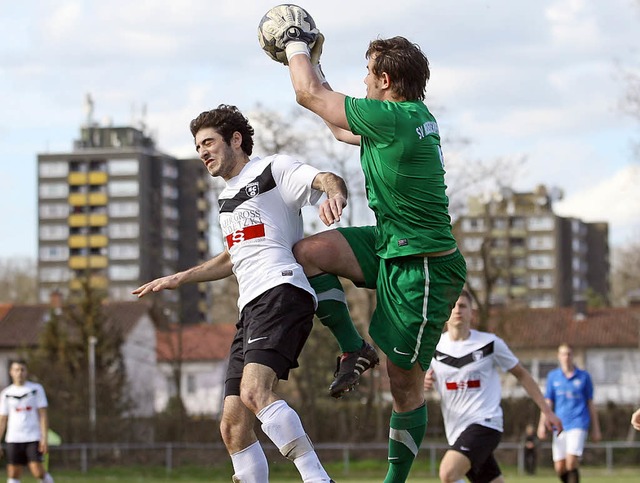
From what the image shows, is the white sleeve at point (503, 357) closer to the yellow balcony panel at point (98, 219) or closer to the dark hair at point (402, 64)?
the dark hair at point (402, 64)

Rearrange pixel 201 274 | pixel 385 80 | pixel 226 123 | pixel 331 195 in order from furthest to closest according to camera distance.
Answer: pixel 201 274
pixel 226 123
pixel 385 80
pixel 331 195

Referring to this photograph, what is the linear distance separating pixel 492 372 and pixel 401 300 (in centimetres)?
541

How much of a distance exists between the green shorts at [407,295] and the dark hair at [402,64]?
2.96 feet

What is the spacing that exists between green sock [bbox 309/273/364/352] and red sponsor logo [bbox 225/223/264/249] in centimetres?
41

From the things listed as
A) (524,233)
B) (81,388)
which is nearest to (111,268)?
(524,233)

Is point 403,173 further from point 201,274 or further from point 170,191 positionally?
point 170,191

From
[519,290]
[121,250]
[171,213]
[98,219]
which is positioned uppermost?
[171,213]

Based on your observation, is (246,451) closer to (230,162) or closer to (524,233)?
(230,162)

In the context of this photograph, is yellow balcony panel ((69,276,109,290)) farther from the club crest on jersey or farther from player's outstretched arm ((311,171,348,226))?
player's outstretched arm ((311,171,348,226))

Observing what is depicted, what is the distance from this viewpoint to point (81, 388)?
1919 inches

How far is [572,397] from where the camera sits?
57.8ft

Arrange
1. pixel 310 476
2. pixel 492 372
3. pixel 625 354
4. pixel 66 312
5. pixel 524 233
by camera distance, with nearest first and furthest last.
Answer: pixel 310 476 → pixel 492 372 → pixel 66 312 → pixel 625 354 → pixel 524 233

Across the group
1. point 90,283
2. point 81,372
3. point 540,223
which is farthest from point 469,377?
point 540,223

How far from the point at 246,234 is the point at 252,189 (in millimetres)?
276
